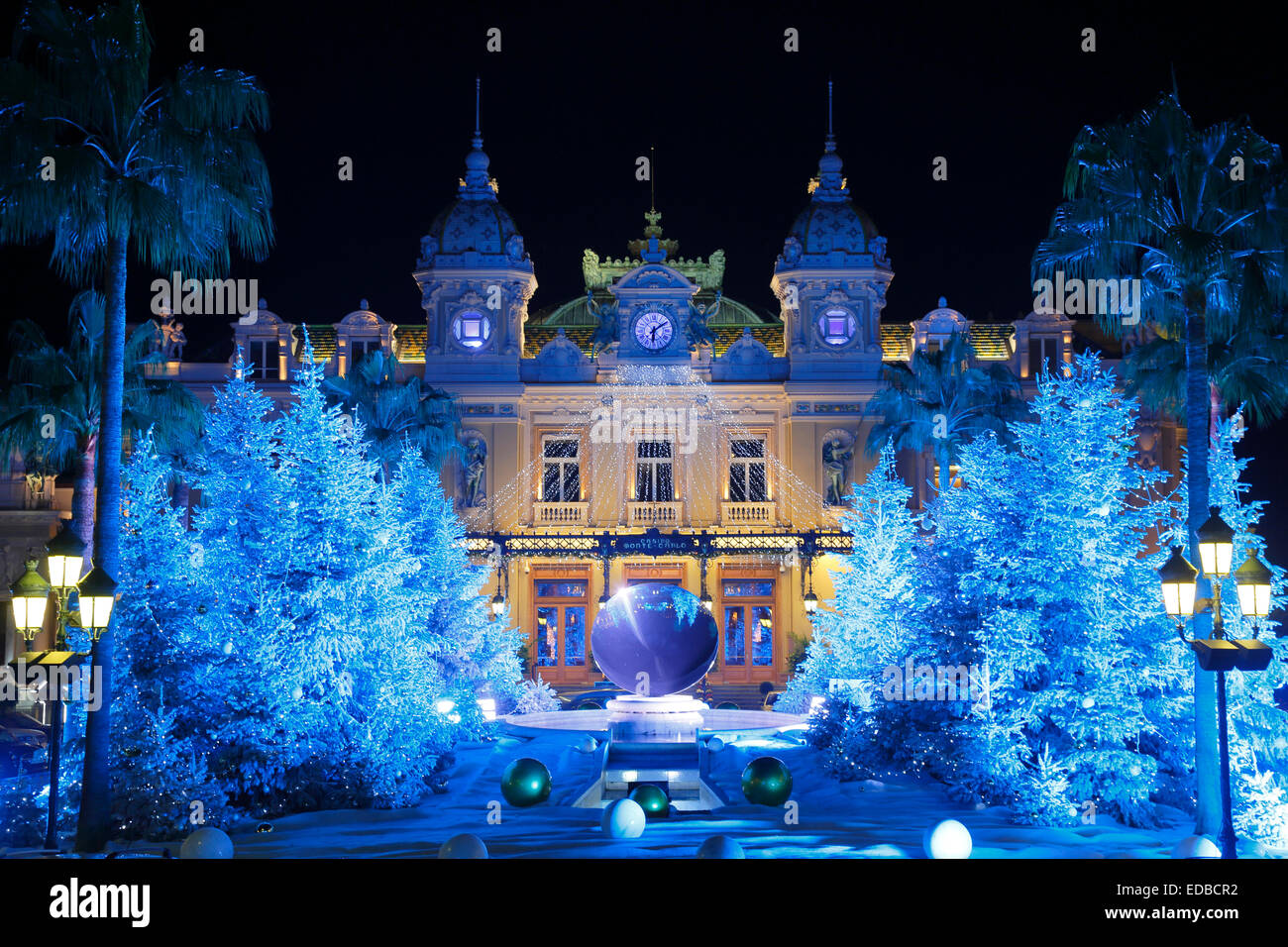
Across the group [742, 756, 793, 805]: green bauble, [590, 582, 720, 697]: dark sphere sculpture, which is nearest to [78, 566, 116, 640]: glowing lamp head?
[590, 582, 720, 697]: dark sphere sculpture

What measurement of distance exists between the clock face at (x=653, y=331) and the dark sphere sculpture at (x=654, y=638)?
22.9 meters

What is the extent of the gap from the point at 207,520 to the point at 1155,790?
13720mm

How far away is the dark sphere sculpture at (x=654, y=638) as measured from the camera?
1967 centimetres

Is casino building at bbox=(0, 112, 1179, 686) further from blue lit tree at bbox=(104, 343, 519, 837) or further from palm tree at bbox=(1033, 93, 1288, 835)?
palm tree at bbox=(1033, 93, 1288, 835)

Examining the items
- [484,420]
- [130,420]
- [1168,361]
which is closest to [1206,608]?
[1168,361]

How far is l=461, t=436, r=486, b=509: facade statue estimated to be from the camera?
137 ft

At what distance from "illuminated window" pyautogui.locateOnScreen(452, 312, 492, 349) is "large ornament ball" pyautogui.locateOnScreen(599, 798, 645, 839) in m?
29.9

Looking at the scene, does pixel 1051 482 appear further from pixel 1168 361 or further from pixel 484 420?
pixel 484 420

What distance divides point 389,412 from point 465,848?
21.5 m

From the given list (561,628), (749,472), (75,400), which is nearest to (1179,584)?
(75,400)

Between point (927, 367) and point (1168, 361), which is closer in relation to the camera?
point (1168, 361)

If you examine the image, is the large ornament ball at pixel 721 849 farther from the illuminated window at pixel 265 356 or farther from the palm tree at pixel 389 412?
the illuminated window at pixel 265 356

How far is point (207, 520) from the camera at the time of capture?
17469 mm
